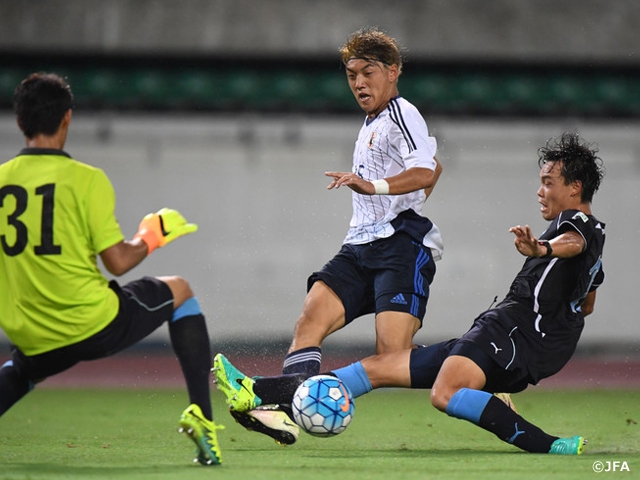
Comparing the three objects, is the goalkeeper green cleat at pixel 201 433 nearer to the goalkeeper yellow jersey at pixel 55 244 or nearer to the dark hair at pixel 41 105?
the goalkeeper yellow jersey at pixel 55 244

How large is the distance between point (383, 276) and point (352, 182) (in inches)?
27.4

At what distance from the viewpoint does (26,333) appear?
4.10 metres

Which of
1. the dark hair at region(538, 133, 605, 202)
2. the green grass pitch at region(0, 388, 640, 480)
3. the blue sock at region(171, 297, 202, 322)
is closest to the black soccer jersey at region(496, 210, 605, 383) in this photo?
the dark hair at region(538, 133, 605, 202)

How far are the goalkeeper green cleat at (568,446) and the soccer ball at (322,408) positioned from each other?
874 mm

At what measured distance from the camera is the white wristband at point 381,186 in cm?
488

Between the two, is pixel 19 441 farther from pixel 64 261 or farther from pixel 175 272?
pixel 175 272

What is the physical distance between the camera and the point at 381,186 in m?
4.90

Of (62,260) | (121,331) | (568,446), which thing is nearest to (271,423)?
(121,331)

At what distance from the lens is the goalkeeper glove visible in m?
4.21

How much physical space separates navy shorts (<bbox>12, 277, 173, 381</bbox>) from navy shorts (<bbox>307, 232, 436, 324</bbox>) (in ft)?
4.25

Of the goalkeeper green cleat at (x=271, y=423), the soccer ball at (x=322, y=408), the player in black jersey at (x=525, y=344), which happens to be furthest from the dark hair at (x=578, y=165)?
the goalkeeper green cleat at (x=271, y=423)

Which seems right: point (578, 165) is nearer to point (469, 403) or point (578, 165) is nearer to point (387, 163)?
point (387, 163)

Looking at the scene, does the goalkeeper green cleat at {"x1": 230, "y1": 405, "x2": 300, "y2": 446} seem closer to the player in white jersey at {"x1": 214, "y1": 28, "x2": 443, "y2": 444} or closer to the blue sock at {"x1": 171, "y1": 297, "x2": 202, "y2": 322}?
the player in white jersey at {"x1": 214, "y1": 28, "x2": 443, "y2": 444}

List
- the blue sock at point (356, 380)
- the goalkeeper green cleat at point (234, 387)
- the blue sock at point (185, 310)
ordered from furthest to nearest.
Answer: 1. the blue sock at point (356, 380)
2. the goalkeeper green cleat at point (234, 387)
3. the blue sock at point (185, 310)
